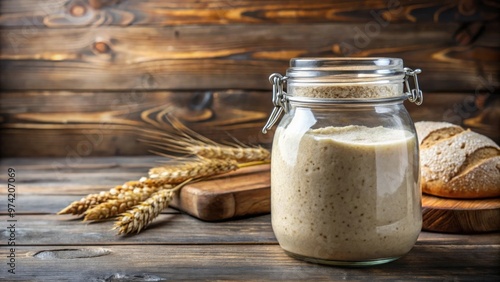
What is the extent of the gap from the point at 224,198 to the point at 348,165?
0.40 meters

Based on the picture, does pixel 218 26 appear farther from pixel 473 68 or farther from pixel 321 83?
pixel 321 83

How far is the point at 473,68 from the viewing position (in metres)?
1.98

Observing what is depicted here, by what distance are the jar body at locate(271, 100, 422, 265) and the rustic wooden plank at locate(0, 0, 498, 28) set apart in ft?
3.58

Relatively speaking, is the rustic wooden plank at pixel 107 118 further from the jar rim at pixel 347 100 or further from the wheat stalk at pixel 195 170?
the jar rim at pixel 347 100

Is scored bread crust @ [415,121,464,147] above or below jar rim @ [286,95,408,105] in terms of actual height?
below

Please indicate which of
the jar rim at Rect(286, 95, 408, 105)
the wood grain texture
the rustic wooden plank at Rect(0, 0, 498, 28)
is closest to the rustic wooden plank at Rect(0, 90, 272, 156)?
the wood grain texture

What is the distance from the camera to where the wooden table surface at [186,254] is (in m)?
0.89

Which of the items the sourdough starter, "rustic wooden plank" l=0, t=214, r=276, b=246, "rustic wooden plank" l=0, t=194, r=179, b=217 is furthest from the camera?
"rustic wooden plank" l=0, t=194, r=179, b=217

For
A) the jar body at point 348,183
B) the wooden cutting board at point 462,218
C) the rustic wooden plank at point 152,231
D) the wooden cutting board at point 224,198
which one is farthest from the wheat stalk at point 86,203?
the wooden cutting board at point 462,218

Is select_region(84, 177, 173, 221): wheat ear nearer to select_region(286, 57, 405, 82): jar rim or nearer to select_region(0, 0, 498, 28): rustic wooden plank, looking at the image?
select_region(286, 57, 405, 82): jar rim

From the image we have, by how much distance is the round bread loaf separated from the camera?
3.81 feet

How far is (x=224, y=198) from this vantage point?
1192mm

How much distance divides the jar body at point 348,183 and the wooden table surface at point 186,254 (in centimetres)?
4

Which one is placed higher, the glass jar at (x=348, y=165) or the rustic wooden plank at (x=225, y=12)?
the rustic wooden plank at (x=225, y=12)
